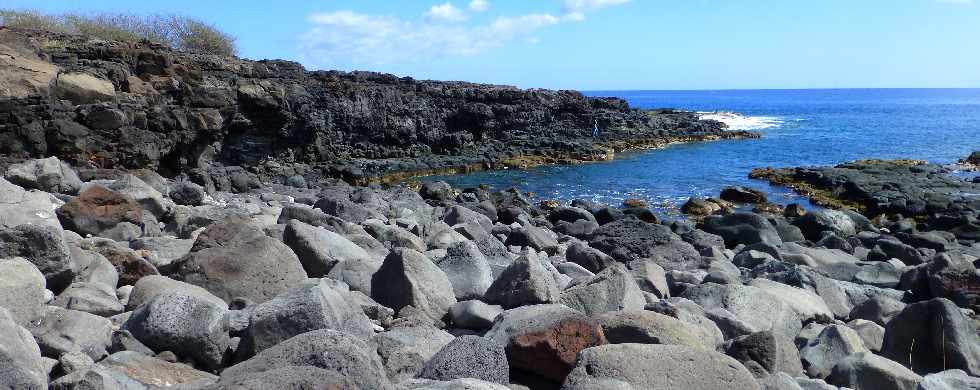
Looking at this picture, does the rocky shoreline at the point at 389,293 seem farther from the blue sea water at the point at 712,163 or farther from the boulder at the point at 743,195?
the blue sea water at the point at 712,163

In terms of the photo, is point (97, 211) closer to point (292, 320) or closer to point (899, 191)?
point (292, 320)

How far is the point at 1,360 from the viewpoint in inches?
113

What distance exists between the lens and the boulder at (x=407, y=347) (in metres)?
3.83

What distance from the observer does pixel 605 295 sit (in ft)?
18.4

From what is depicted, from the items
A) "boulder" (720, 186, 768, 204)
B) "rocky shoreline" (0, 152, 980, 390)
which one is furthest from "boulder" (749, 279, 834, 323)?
"boulder" (720, 186, 768, 204)

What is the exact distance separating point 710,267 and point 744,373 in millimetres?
6361

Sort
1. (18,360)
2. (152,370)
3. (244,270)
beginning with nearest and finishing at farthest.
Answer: (18,360) < (152,370) < (244,270)

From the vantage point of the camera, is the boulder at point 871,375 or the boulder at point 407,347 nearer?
the boulder at point 407,347

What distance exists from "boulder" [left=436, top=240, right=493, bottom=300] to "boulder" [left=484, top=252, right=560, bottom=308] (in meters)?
0.18

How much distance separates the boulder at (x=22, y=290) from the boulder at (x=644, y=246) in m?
8.08

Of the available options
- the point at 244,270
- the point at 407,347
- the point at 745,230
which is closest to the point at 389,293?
the point at 244,270

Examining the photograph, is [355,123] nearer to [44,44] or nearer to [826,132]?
[44,44]

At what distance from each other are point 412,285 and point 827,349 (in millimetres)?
3208

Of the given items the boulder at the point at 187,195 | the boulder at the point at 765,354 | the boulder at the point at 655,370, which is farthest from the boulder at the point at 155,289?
the boulder at the point at 187,195
